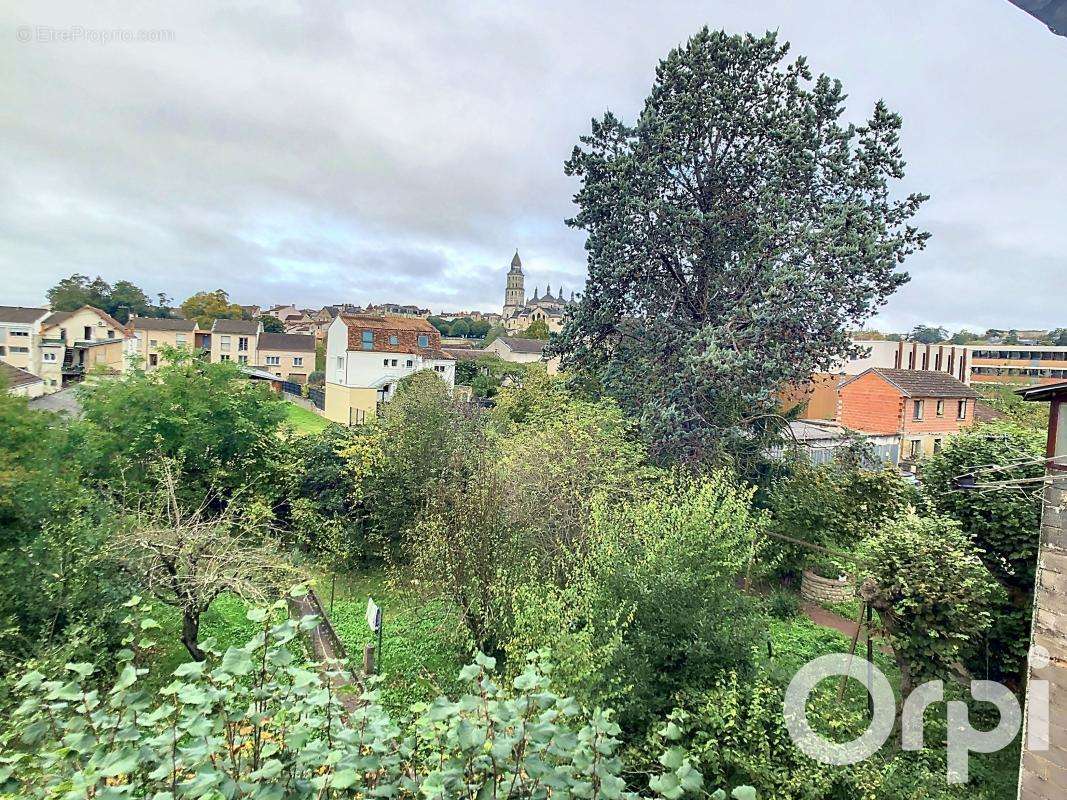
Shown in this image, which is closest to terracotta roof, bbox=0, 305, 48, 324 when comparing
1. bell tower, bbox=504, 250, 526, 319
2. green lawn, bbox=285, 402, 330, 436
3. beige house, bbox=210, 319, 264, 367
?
beige house, bbox=210, 319, 264, 367

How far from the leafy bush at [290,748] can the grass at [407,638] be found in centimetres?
504

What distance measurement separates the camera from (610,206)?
1402 centimetres

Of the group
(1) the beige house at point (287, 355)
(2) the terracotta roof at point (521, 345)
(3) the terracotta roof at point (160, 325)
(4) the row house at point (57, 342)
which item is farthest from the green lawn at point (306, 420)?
(2) the terracotta roof at point (521, 345)

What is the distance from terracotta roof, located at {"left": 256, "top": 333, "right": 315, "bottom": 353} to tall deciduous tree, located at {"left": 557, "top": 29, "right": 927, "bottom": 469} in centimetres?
4227

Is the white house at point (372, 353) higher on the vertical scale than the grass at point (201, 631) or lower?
higher

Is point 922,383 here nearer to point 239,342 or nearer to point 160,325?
point 239,342

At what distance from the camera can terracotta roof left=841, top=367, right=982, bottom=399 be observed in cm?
2262

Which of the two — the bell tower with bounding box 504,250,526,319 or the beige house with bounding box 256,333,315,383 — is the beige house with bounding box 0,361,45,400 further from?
the bell tower with bounding box 504,250,526,319

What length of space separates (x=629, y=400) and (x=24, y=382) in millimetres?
25307

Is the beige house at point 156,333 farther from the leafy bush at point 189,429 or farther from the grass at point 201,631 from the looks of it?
the grass at point 201,631

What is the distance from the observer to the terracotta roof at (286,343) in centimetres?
4975

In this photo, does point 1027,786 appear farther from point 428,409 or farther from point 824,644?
point 428,409

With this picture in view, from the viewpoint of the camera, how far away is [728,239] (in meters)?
13.7

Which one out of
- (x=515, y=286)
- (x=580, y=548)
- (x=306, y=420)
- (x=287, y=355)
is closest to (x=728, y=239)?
(x=580, y=548)
